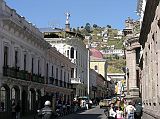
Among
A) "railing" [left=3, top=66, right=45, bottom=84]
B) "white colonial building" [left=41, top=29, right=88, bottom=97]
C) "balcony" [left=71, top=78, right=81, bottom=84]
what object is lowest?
"railing" [left=3, top=66, right=45, bottom=84]

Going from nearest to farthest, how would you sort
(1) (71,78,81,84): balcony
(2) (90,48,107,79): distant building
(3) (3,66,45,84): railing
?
1. (3) (3,66,45,84): railing
2. (1) (71,78,81,84): balcony
3. (2) (90,48,107,79): distant building

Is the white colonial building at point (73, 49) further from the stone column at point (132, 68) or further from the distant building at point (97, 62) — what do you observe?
the distant building at point (97, 62)

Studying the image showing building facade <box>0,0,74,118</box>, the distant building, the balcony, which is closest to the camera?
building facade <box>0,0,74,118</box>

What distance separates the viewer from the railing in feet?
117

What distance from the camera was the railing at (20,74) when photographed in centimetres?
3553

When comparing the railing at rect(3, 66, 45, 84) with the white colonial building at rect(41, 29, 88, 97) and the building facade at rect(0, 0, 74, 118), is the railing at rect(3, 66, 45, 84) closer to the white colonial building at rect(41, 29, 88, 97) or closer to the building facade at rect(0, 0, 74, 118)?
the building facade at rect(0, 0, 74, 118)

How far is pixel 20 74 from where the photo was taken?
129 ft

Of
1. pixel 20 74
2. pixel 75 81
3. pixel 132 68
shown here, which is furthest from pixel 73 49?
pixel 20 74

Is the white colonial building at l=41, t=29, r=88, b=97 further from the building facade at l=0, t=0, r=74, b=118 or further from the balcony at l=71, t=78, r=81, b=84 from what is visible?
the building facade at l=0, t=0, r=74, b=118

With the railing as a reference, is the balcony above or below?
above

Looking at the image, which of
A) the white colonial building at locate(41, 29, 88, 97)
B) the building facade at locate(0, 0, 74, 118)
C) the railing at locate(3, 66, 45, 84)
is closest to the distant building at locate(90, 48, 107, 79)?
the white colonial building at locate(41, 29, 88, 97)

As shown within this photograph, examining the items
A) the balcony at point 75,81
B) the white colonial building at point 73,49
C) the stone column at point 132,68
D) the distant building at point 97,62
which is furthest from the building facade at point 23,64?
the distant building at point 97,62

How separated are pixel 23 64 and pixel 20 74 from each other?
6.79 ft

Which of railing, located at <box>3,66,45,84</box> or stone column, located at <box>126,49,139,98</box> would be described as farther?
stone column, located at <box>126,49,139,98</box>
